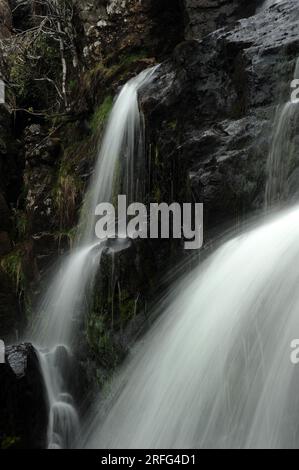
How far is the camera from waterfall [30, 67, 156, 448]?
215 inches

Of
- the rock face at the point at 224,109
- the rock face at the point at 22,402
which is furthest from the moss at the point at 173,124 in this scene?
the rock face at the point at 22,402

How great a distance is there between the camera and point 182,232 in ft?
18.5

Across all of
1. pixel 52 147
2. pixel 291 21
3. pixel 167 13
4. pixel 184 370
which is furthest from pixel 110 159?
pixel 184 370

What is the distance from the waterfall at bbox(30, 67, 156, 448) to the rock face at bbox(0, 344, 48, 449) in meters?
0.22

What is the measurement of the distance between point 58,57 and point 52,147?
332 centimetres

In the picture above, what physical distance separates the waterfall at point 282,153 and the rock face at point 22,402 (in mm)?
2736

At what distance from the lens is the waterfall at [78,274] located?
5469mm

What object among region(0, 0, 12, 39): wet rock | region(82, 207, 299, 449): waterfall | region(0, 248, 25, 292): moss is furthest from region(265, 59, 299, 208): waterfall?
region(0, 0, 12, 39): wet rock

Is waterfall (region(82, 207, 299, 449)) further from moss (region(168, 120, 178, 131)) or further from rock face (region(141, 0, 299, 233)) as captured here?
moss (region(168, 120, 178, 131))

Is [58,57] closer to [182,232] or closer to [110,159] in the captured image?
[110,159]

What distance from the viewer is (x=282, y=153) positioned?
17.6 feet

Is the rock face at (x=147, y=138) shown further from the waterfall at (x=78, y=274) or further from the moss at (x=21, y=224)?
the waterfall at (x=78, y=274)

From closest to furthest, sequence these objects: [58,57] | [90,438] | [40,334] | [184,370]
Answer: [184,370], [90,438], [40,334], [58,57]

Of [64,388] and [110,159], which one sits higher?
[110,159]
